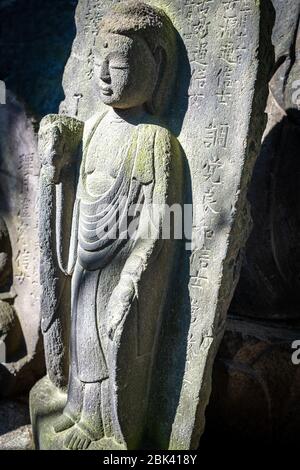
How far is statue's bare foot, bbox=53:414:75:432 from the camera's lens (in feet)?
7.79

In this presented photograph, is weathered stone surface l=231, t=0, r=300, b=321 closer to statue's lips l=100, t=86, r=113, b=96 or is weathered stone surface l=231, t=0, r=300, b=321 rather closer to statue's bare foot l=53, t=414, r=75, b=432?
statue's lips l=100, t=86, r=113, b=96

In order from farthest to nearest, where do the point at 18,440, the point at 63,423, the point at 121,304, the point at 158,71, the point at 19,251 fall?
the point at 19,251
the point at 18,440
the point at 63,423
the point at 158,71
the point at 121,304

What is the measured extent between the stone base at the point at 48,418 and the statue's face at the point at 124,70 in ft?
4.25

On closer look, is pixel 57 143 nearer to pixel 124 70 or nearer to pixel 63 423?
pixel 124 70

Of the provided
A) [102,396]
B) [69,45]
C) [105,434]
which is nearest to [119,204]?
[102,396]

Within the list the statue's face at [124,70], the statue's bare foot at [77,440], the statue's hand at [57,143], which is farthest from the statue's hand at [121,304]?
the statue's face at [124,70]

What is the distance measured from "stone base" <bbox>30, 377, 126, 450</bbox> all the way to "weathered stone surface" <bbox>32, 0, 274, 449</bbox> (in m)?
0.01

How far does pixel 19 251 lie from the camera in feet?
11.0

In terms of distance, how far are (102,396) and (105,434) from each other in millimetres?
162

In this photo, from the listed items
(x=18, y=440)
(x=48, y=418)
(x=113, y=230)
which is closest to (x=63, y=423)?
(x=48, y=418)

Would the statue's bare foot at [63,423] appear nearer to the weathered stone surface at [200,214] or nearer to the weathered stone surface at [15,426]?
the weathered stone surface at [200,214]

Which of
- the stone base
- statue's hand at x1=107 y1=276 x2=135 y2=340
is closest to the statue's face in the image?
statue's hand at x1=107 y1=276 x2=135 y2=340

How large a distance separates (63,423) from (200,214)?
1.04 meters

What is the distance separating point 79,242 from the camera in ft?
7.63
